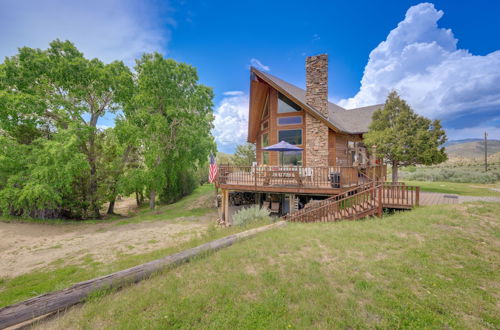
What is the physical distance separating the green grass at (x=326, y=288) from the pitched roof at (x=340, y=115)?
930 centimetres

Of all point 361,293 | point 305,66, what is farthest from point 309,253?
point 305,66

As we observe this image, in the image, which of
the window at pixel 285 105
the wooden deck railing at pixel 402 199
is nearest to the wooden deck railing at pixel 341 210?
the wooden deck railing at pixel 402 199

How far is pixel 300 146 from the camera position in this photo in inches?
527

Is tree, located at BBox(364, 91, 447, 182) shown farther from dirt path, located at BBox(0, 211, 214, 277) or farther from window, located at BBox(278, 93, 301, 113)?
dirt path, located at BBox(0, 211, 214, 277)

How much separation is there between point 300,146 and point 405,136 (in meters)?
6.56

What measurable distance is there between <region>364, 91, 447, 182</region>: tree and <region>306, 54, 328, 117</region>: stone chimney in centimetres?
408

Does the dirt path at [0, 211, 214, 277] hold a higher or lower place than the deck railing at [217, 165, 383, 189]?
lower

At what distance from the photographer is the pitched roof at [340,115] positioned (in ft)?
42.8

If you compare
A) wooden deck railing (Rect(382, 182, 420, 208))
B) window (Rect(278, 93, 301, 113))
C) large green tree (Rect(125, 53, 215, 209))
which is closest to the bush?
wooden deck railing (Rect(382, 182, 420, 208))

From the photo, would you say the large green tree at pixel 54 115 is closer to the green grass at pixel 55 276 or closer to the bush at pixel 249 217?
the green grass at pixel 55 276

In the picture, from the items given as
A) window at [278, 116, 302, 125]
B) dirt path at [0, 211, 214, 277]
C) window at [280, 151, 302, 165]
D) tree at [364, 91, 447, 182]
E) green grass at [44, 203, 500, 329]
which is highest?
window at [278, 116, 302, 125]

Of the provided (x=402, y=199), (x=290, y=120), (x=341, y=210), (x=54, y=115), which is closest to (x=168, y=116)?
(x=54, y=115)

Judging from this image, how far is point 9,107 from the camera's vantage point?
37.8ft

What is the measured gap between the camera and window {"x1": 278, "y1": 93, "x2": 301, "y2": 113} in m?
13.8
